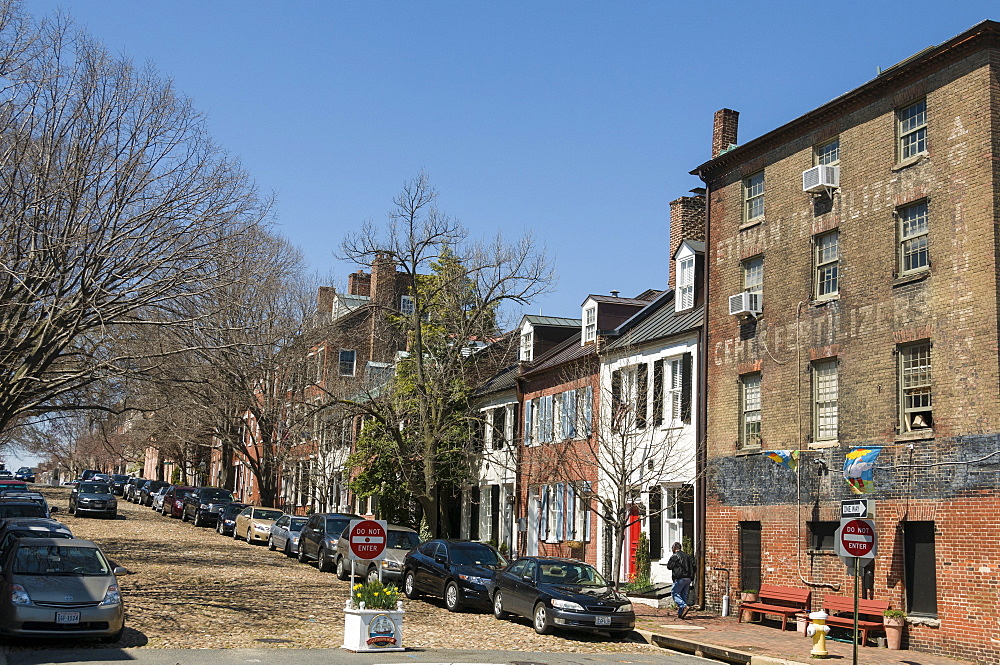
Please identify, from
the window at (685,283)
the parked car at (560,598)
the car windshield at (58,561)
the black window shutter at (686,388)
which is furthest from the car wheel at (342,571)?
the window at (685,283)

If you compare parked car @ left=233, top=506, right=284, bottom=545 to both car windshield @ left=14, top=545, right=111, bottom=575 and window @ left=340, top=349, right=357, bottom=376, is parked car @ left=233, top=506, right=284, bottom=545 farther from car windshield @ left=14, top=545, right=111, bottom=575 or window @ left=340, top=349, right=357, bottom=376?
car windshield @ left=14, top=545, right=111, bottom=575

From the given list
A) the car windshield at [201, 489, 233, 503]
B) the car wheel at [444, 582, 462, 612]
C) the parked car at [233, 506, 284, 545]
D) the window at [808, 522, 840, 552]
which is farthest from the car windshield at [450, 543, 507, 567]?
the car windshield at [201, 489, 233, 503]

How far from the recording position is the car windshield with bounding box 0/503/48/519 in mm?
28609

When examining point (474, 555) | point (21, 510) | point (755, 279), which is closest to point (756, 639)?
point (474, 555)

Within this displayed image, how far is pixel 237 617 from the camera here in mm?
19297

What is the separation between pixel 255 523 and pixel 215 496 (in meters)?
9.78

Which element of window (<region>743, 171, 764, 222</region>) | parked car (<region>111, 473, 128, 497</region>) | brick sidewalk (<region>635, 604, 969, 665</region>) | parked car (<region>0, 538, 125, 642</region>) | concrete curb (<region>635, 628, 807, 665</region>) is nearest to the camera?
parked car (<region>0, 538, 125, 642</region>)

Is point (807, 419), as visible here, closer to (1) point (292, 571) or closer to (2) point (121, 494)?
(1) point (292, 571)

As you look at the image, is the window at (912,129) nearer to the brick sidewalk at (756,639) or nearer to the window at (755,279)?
the window at (755,279)

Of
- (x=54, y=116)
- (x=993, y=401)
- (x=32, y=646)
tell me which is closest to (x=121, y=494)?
(x=54, y=116)

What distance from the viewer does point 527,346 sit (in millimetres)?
40406

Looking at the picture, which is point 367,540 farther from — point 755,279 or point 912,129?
point 912,129

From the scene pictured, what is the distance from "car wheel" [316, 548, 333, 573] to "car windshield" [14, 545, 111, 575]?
1298cm

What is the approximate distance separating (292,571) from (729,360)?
45.4ft
